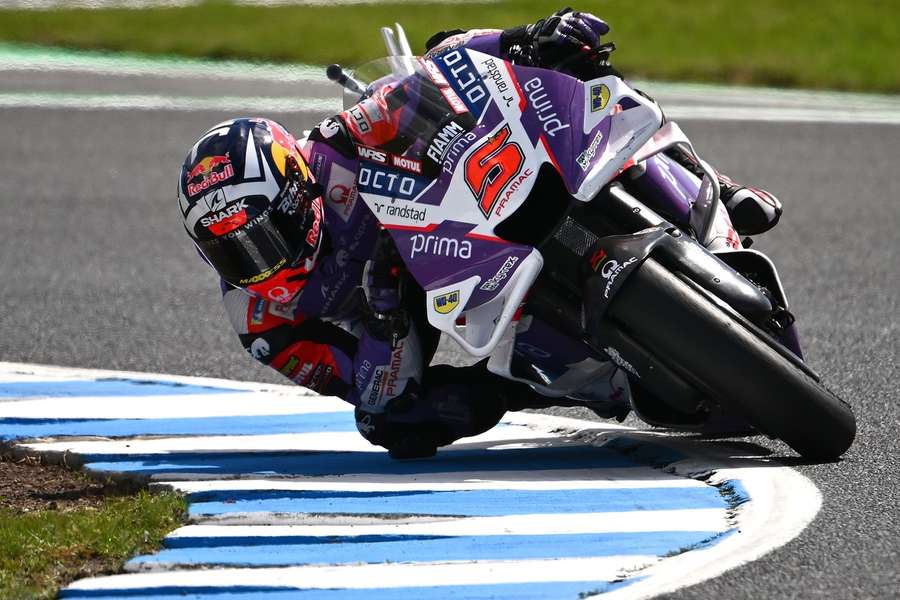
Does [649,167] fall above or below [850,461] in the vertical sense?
above

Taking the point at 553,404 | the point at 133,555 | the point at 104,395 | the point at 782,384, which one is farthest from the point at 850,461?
the point at 104,395

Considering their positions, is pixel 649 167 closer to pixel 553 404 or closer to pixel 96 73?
pixel 553 404

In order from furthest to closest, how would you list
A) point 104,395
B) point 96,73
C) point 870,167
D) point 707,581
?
point 96,73 → point 870,167 → point 104,395 → point 707,581

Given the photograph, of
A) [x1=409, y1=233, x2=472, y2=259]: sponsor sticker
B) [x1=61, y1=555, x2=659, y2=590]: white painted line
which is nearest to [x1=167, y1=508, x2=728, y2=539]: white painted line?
[x1=61, y1=555, x2=659, y2=590]: white painted line

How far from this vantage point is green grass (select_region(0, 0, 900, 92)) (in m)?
15.5

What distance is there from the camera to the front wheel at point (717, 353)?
4551 millimetres

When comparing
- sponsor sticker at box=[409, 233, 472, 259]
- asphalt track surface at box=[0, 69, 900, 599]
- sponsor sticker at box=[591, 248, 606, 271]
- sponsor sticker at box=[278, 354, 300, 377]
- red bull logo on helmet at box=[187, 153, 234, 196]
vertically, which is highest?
sponsor sticker at box=[591, 248, 606, 271]

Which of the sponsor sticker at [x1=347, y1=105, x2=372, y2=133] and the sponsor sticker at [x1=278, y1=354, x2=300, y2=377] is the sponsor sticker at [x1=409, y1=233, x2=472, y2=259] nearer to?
the sponsor sticker at [x1=347, y1=105, x2=372, y2=133]

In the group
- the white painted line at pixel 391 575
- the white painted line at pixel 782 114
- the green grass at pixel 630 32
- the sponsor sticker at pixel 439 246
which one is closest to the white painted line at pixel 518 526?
the white painted line at pixel 391 575

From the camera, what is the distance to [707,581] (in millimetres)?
3891

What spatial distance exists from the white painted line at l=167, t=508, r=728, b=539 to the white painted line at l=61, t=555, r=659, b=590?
274mm

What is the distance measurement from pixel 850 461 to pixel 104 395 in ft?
10.3

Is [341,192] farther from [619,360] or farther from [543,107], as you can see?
[619,360]

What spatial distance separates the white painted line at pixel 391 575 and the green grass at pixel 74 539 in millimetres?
123
